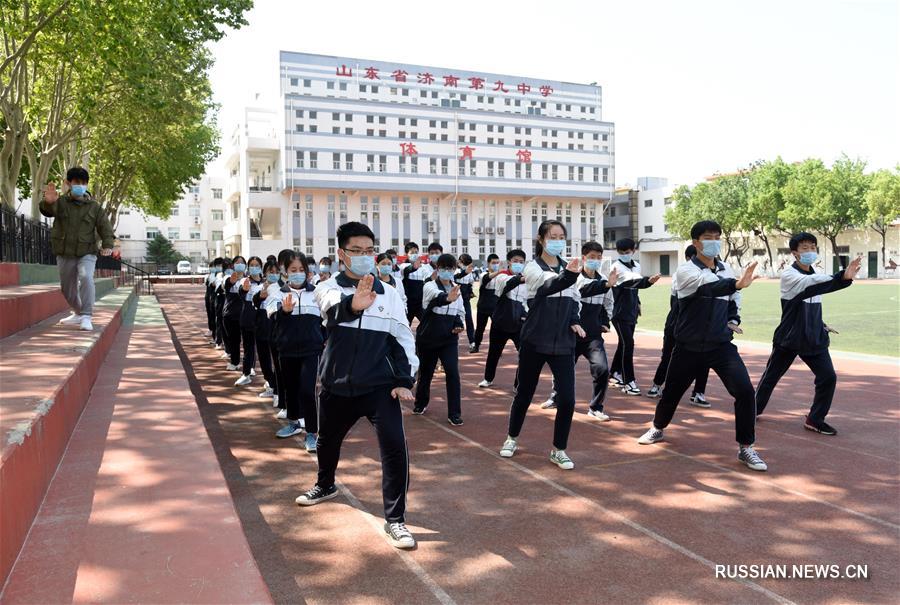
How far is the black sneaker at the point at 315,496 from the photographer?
4.50 m

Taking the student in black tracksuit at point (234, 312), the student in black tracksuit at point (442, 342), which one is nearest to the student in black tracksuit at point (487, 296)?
the student in black tracksuit at point (234, 312)

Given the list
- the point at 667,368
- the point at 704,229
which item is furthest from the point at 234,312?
the point at 704,229

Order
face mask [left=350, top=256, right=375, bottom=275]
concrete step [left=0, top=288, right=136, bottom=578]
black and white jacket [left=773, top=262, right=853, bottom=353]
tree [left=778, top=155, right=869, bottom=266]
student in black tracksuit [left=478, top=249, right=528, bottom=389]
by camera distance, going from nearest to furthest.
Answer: concrete step [left=0, top=288, right=136, bottom=578] → face mask [left=350, top=256, right=375, bottom=275] → black and white jacket [left=773, top=262, right=853, bottom=353] → student in black tracksuit [left=478, top=249, right=528, bottom=389] → tree [left=778, top=155, right=869, bottom=266]

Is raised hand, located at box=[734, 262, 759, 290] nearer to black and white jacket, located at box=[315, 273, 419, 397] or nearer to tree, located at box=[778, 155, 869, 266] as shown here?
black and white jacket, located at box=[315, 273, 419, 397]

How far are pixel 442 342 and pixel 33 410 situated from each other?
4091mm

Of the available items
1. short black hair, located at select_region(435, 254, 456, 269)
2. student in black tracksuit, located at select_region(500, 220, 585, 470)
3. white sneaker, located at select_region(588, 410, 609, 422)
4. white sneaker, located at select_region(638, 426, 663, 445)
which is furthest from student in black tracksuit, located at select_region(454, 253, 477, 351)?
student in black tracksuit, located at select_region(500, 220, 585, 470)

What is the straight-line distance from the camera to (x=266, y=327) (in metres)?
7.35

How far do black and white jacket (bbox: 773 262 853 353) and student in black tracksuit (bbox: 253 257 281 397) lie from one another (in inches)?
197

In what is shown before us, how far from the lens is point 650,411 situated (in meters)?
7.49

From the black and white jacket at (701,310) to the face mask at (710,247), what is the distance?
109 mm

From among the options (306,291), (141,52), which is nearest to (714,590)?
(306,291)

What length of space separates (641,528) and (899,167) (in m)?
61.4

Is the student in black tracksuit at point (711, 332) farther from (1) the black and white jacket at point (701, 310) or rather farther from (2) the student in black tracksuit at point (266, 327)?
(2) the student in black tracksuit at point (266, 327)

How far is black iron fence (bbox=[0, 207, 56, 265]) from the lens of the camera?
10.7 metres
